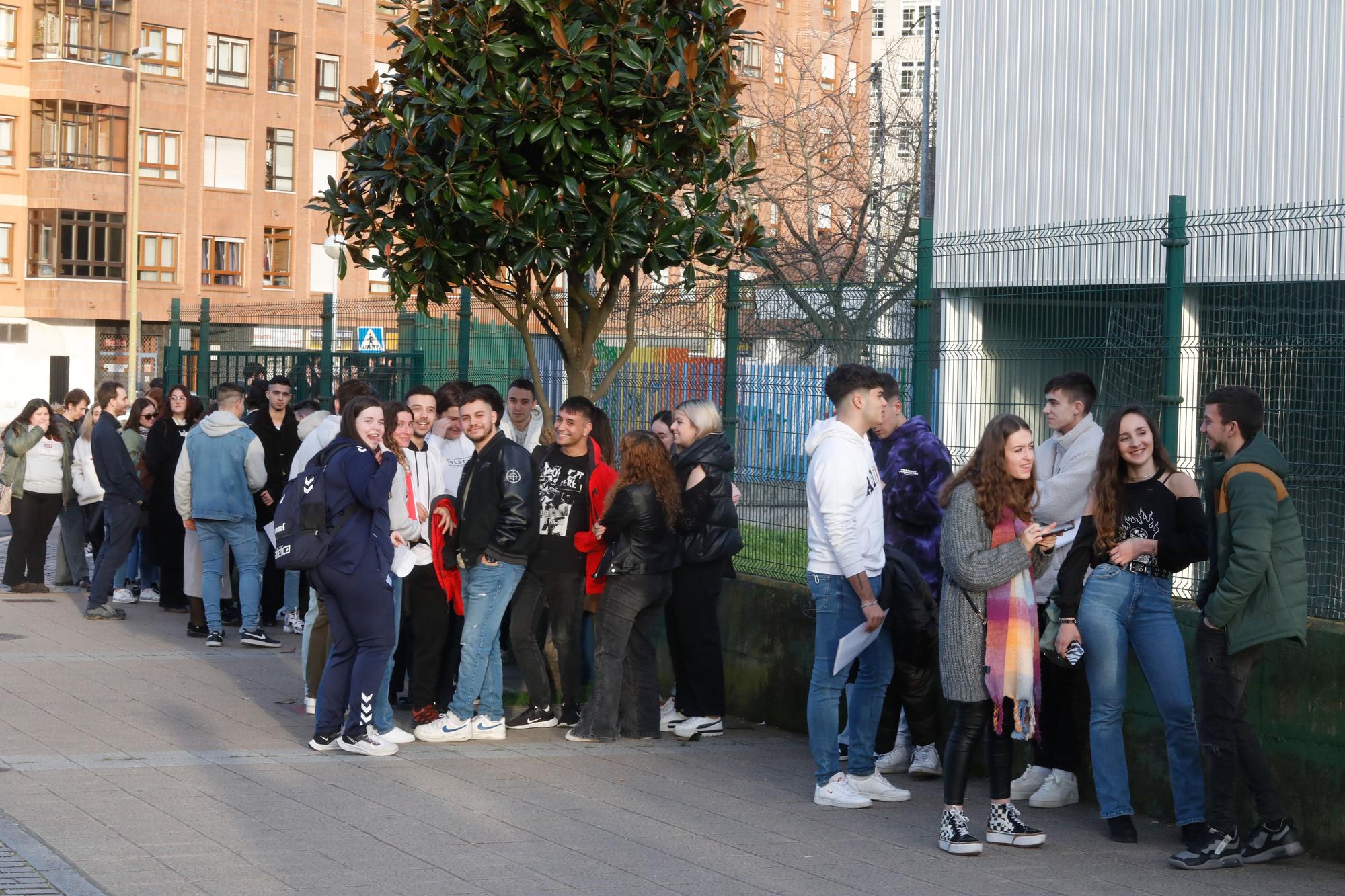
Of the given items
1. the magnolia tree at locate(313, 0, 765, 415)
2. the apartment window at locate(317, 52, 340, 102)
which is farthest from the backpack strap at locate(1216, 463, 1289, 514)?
the apartment window at locate(317, 52, 340, 102)

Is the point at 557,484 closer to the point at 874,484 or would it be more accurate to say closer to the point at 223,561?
the point at 874,484

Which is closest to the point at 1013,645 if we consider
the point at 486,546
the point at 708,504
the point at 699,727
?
the point at 708,504

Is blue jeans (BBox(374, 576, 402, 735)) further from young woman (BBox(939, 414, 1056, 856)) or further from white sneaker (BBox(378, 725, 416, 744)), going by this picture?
young woman (BBox(939, 414, 1056, 856))

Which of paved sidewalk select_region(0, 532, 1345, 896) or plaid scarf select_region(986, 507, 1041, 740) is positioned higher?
plaid scarf select_region(986, 507, 1041, 740)

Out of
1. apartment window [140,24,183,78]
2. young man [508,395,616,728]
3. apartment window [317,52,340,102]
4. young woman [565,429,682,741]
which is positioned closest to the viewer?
young woman [565,429,682,741]

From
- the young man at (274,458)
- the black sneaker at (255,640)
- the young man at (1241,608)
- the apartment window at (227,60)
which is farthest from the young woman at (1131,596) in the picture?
the apartment window at (227,60)

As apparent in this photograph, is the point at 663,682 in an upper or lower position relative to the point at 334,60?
lower

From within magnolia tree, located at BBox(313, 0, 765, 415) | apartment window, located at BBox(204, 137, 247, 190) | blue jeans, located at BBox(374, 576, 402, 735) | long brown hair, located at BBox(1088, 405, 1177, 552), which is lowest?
blue jeans, located at BBox(374, 576, 402, 735)

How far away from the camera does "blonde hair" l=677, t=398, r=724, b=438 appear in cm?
922

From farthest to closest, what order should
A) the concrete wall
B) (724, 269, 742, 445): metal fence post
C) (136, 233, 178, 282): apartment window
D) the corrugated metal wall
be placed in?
(136, 233, 178, 282): apartment window < the corrugated metal wall < (724, 269, 742, 445): metal fence post < the concrete wall

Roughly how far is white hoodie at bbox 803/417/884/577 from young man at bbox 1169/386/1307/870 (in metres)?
1.47

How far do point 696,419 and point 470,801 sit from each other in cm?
271

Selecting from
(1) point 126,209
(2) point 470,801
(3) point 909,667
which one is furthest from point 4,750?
(1) point 126,209

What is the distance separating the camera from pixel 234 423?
12461mm
